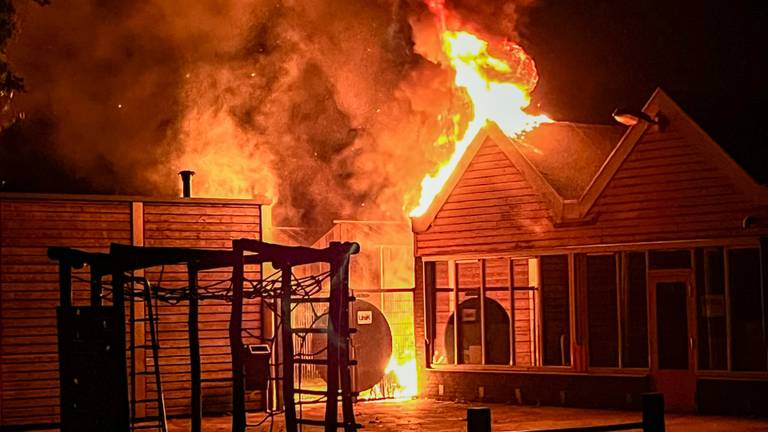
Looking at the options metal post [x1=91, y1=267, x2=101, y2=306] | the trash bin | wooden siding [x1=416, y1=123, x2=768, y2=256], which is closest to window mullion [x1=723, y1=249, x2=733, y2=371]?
wooden siding [x1=416, y1=123, x2=768, y2=256]

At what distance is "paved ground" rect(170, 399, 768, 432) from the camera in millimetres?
19625

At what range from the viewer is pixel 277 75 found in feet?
113

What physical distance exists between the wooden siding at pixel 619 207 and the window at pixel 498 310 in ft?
1.58

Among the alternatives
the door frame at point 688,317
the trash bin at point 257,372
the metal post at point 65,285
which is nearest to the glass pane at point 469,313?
the door frame at point 688,317

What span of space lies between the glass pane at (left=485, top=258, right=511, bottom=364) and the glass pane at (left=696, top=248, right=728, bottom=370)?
14.4 feet

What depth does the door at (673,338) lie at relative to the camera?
21797 mm

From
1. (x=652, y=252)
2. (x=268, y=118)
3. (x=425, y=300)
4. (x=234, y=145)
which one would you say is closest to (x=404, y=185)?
(x=268, y=118)

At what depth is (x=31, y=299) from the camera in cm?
2148

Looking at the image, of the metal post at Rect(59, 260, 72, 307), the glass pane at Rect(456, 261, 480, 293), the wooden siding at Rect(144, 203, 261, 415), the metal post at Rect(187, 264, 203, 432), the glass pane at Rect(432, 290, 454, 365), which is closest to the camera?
the metal post at Rect(59, 260, 72, 307)

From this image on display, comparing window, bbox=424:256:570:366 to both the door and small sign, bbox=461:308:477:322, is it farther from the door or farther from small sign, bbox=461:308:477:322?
the door

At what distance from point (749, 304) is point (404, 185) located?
16.0 m

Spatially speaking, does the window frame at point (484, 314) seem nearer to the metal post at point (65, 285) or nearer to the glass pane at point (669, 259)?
the glass pane at point (669, 259)

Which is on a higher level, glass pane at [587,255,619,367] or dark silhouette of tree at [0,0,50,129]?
dark silhouette of tree at [0,0,50,129]

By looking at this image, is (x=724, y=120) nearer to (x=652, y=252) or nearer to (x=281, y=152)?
(x=652, y=252)
